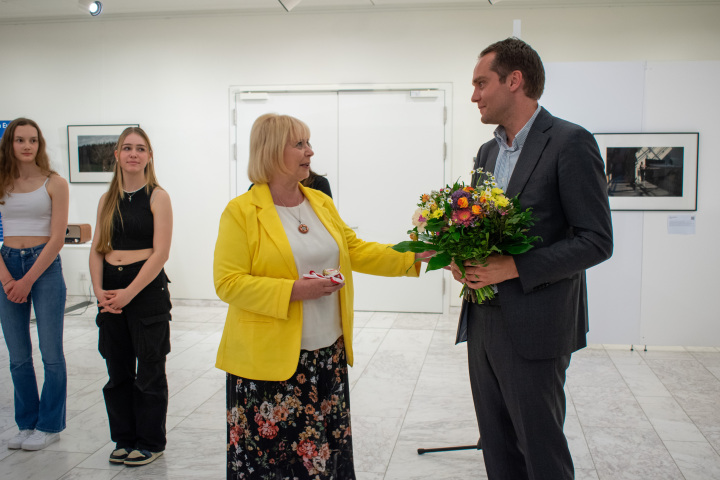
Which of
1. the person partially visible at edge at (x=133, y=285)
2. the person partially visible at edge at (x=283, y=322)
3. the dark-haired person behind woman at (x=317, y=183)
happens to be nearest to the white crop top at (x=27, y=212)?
the person partially visible at edge at (x=133, y=285)

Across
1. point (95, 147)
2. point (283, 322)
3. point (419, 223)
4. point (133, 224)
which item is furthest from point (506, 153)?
point (95, 147)

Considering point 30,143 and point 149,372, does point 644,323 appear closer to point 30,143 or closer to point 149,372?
point 149,372

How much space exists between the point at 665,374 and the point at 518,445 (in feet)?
10.6

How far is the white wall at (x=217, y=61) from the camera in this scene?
6685 millimetres

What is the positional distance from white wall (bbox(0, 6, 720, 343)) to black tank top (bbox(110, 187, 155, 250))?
4.25m

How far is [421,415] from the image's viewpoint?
404 centimetres

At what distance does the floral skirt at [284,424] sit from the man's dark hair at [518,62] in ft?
4.04

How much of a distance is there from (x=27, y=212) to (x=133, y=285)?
0.89m

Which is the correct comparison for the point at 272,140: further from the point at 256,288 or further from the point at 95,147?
the point at 95,147

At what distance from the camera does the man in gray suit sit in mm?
1992

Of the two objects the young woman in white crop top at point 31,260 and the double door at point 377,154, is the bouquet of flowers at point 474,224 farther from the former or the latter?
the double door at point 377,154

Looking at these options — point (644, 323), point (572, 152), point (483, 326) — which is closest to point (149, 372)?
point (483, 326)

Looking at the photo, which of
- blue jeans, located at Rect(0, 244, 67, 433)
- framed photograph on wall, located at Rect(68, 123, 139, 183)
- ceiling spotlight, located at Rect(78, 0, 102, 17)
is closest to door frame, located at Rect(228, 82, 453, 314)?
framed photograph on wall, located at Rect(68, 123, 139, 183)

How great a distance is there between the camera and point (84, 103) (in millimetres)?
7508
